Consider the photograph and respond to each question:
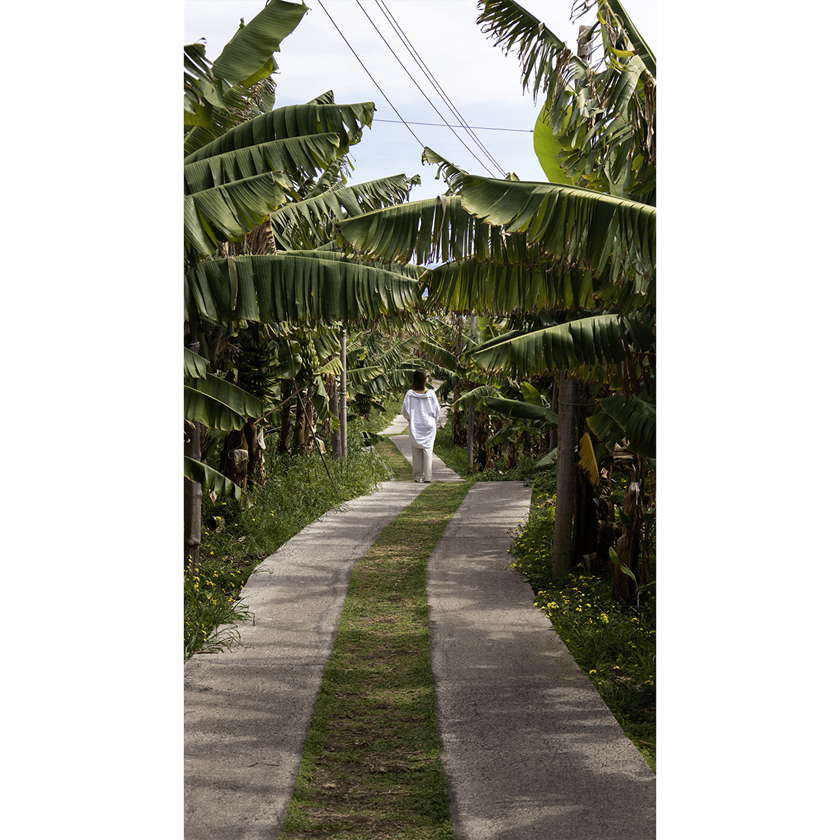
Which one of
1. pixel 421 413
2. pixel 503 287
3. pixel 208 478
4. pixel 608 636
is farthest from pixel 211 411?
pixel 421 413

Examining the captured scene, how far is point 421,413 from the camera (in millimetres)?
12750

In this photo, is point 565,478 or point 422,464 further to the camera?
point 422,464

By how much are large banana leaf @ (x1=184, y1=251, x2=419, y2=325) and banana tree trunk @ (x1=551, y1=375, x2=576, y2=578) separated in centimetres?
228

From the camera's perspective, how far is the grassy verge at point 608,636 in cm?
423

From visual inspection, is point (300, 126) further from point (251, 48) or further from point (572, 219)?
point (572, 219)

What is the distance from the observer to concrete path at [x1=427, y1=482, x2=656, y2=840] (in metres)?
3.00

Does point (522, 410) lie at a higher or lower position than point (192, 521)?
higher

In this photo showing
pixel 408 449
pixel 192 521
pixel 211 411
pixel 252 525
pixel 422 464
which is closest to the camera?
pixel 211 411

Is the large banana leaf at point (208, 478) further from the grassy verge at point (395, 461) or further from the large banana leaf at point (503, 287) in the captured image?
the grassy verge at point (395, 461)

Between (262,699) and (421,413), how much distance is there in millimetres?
8699

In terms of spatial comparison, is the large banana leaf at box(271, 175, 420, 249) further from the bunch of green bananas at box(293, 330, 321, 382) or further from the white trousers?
the white trousers

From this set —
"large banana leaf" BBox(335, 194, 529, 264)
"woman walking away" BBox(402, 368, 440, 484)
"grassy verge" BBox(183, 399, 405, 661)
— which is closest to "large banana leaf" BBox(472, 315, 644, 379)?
"large banana leaf" BBox(335, 194, 529, 264)
